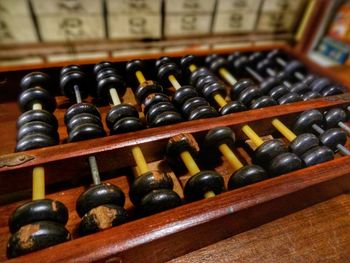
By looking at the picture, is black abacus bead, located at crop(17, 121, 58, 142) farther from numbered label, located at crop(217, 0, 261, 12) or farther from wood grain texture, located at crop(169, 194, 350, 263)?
numbered label, located at crop(217, 0, 261, 12)

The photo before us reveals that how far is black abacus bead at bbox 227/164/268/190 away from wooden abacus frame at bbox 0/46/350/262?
4cm

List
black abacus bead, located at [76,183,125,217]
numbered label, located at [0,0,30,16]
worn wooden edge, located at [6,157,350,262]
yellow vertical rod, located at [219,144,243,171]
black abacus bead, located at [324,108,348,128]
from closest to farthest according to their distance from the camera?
worn wooden edge, located at [6,157,350,262] → black abacus bead, located at [76,183,125,217] → yellow vertical rod, located at [219,144,243,171] → black abacus bead, located at [324,108,348,128] → numbered label, located at [0,0,30,16]

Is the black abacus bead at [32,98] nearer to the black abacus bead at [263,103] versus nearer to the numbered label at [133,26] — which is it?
the black abacus bead at [263,103]

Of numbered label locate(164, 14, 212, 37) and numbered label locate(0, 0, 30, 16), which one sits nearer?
numbered label locate(0, 0, 30, 16)

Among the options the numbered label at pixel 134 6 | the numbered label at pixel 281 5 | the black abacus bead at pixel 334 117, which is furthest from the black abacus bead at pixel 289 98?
the numbered label at pixel 281 5

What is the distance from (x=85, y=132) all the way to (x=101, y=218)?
356mm

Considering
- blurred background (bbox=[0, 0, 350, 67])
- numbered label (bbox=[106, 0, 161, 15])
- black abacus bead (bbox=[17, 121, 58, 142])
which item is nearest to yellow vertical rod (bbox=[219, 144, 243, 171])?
black abacus bead (bbox=[17, 121, 58, 142])

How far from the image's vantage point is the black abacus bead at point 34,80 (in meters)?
1.25

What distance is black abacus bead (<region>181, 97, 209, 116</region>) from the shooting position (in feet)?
3.94

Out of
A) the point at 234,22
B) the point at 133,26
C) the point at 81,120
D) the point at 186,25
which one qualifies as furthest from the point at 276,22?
the point at 81,120

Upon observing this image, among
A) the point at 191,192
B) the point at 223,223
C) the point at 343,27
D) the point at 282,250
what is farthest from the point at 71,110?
the point at 343,27

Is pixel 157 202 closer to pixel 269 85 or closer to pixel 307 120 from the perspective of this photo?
pixel 307 120

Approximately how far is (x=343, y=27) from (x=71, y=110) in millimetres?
3290

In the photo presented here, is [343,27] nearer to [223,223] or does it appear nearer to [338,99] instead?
[338,99]
